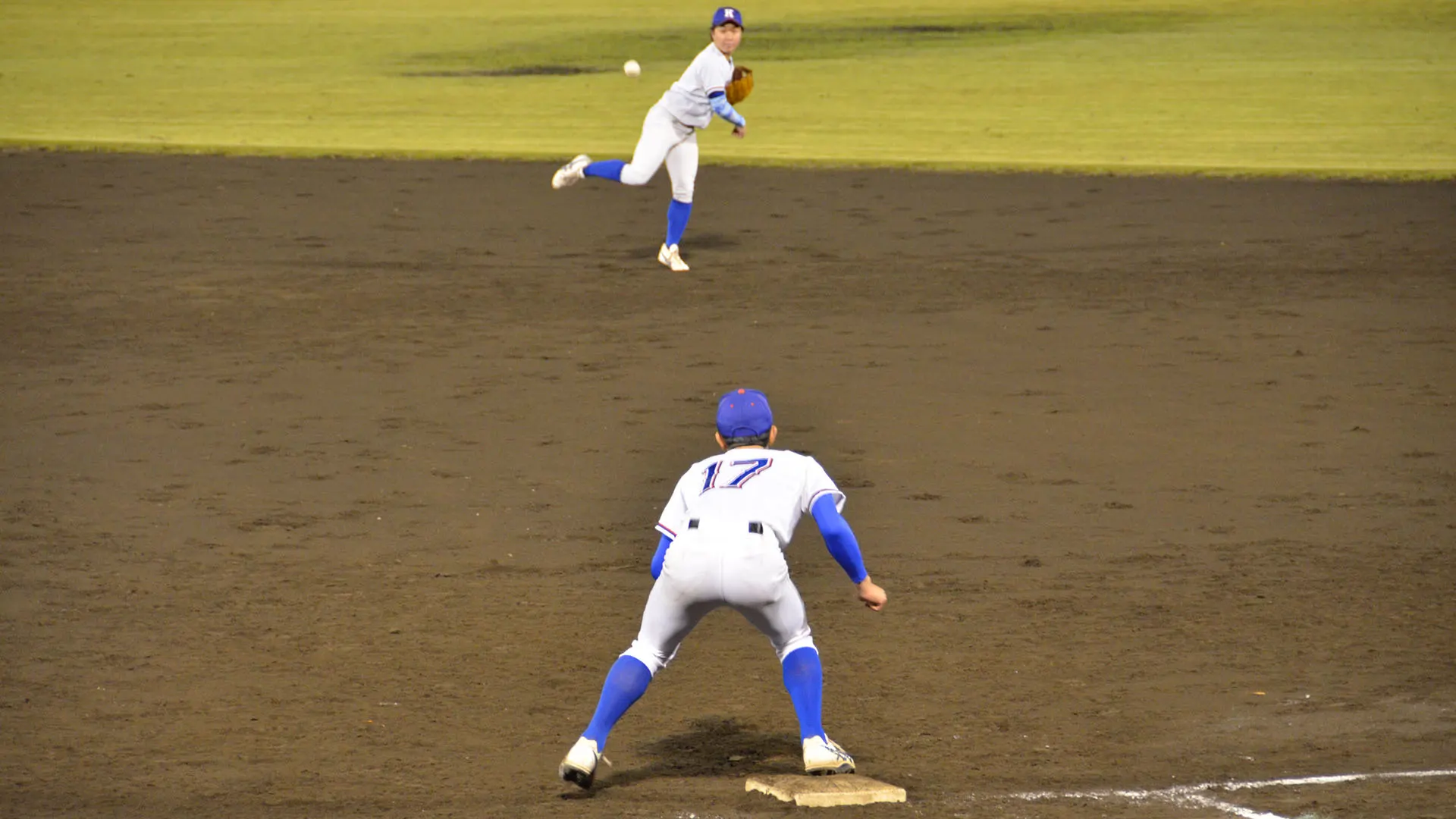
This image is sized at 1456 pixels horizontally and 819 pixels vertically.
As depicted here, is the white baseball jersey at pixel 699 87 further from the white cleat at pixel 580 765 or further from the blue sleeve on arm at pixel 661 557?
the white cleat at pixel 580 765

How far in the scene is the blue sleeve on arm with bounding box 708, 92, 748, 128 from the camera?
14.6 m

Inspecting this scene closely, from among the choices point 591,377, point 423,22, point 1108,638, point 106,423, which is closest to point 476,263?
point 591,377

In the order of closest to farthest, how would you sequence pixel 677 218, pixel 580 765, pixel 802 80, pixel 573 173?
pixel 580 765 < pixel 677 218 < pixel 573 173 < pixel 802 80

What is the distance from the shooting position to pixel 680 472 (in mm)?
9984

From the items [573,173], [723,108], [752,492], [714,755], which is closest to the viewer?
[752,492]

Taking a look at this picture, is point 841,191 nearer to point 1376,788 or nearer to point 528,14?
point 1376,788

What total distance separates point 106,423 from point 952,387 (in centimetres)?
529

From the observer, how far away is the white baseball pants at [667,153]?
15.2 meters

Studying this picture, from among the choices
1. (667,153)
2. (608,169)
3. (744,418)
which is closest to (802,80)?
(608,169)

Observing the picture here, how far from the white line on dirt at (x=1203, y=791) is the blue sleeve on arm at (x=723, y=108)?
9461mm

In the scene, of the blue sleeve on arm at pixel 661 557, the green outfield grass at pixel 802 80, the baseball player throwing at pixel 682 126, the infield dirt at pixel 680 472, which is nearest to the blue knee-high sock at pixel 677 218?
the baseball player throwing at pixel 682 126

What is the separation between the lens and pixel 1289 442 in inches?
416

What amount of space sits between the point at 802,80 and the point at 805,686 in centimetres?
2500

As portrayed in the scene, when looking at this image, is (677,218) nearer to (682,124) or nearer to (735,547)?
(682,124)
